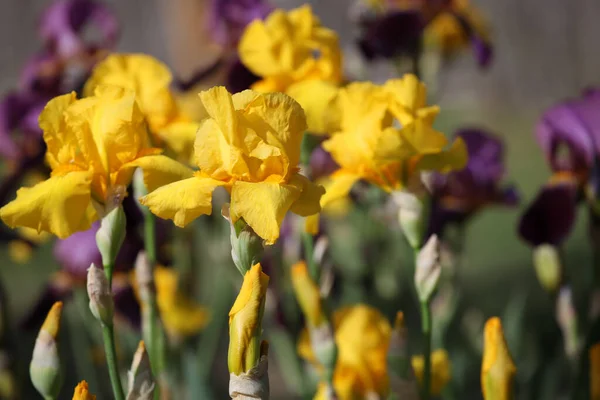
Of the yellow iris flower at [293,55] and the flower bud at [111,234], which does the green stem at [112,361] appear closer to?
the flower bud at [111,234]

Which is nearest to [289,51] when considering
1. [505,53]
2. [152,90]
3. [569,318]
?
[152,90]

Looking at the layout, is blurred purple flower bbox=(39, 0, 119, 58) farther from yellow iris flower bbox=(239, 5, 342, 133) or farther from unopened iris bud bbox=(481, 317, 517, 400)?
unopened iris bud bbox=(481, 317, 517, 400)

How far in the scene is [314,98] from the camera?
90 cm

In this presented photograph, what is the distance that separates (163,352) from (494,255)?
2379 millimetres

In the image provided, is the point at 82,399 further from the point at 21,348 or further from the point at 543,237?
the point at 21,348

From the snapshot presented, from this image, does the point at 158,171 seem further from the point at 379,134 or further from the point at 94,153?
the point at 379,134

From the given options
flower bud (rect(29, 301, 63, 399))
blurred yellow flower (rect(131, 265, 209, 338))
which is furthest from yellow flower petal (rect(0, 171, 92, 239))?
blurred yellow flower (rect(131, 265, 209, 338))

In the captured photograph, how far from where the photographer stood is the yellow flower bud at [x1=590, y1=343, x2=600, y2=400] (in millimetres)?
973

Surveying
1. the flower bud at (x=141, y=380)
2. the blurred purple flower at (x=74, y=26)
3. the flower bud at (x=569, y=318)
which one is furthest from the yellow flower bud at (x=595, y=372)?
the blurred purple flower at (x=74, y=26)

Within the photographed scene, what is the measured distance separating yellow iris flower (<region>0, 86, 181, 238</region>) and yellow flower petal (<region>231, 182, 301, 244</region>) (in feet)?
Result: 0.35

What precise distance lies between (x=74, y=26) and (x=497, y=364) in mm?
1177

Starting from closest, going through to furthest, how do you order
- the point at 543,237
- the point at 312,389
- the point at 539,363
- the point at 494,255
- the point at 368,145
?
the point at 368,145 → the point at 543,237 → the point at 312,389 → the point at 539,363 → the point at 494,255

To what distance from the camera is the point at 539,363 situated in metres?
1.44

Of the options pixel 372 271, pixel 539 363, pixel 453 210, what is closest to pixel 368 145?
pixel 453 210
